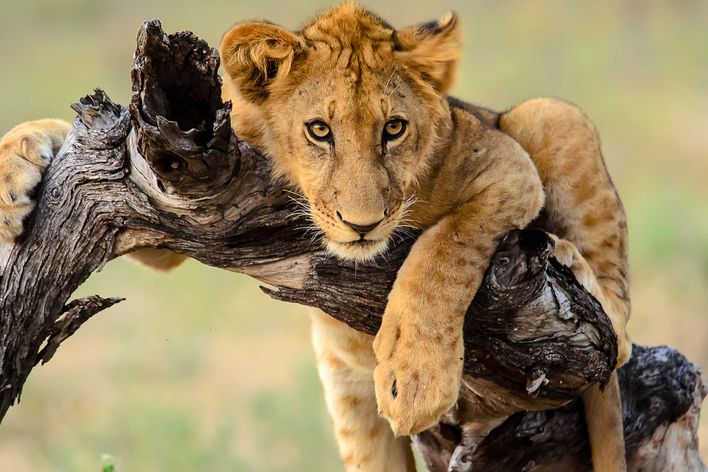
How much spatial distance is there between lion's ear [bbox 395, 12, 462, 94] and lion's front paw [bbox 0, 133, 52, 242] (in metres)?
1.14

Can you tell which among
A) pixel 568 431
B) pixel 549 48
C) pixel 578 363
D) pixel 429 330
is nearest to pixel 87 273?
pixel 429 330

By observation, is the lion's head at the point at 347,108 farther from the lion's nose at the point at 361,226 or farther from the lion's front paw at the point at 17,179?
the lion's front paw at the point at 17,179

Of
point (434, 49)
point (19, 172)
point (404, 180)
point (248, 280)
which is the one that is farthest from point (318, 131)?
point (248, 280)

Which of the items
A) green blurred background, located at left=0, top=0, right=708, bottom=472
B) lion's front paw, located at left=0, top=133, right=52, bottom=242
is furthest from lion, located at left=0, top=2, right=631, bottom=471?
green blurred background, located at left=0, top=0, right=708, bottom=472

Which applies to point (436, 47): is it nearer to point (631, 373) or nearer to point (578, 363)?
point (578, 363)

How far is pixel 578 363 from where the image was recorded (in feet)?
11.3

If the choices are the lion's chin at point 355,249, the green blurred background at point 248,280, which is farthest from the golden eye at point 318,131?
the green blurred background at point 248,280

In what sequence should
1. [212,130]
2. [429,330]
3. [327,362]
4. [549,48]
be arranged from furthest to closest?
[549,48] < [327,362] < [429,330] < [212,130]

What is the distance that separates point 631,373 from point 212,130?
2.17 metres

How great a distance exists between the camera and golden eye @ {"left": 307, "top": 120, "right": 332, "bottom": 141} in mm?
3197

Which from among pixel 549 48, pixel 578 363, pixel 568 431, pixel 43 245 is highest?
pixel 43 245

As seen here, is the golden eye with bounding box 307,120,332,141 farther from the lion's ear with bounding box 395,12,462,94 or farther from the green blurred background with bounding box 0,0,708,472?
the green blurred background with bounding box 0,0,708,472

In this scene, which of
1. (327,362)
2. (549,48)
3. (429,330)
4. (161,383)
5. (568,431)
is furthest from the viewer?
(549,48)

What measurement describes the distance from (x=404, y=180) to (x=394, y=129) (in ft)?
0.50
